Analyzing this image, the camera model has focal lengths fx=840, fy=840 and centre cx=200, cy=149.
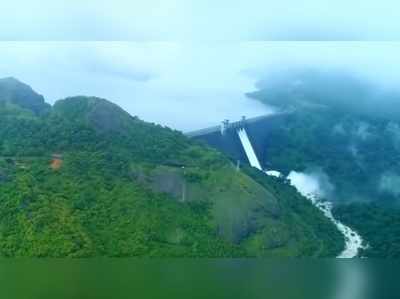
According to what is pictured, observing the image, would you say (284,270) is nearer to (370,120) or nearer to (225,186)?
(225,186)

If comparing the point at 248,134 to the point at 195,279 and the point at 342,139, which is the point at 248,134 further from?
the point at 195,279

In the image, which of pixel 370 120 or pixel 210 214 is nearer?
pixel 210 214

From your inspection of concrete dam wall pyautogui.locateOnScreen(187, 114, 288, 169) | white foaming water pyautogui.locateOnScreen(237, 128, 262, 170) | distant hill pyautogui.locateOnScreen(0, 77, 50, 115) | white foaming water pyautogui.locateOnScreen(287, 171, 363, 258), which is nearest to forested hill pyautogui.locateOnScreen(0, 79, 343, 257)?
distant hill pyautogui.locateOnScreen(0, 77, 50, 115)

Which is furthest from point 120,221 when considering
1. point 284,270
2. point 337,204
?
point 337,204

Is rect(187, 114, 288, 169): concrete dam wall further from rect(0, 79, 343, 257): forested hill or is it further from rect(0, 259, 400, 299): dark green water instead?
rect(0, 259, 400, 299): dark green water

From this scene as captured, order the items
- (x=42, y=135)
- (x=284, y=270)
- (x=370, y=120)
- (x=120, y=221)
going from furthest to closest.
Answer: (x=370, y=120), (x=42, y=135), (x=120, y=221), (x=284, y=270)

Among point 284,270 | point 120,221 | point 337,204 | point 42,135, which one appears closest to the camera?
point 284,270

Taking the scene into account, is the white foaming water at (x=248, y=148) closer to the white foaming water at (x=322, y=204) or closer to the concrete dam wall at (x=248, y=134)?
the concrete dam wall at (x=248, y=134)
